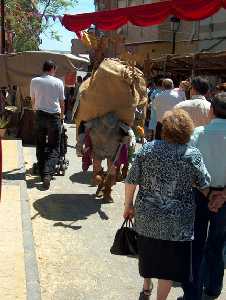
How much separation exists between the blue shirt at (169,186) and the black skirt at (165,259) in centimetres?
6

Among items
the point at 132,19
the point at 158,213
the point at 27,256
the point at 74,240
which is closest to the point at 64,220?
the point at 74,240

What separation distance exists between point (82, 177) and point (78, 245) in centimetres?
364

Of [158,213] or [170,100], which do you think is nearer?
[158,213]

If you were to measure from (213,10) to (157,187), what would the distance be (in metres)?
4.37

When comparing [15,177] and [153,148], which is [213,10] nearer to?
[15,177]

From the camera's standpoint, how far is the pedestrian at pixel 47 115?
27.6ft

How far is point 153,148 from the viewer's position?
3830 millimetres

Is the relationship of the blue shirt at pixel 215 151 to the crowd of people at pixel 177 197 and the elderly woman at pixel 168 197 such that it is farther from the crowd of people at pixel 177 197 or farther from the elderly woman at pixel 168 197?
the elderly woman at pixel 168 197

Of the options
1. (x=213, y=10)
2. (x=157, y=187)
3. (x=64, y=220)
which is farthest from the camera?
(x=213, y=10)

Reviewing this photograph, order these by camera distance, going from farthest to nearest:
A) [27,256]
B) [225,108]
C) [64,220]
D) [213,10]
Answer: [213,10] < [64,220] < [27,256] < [225,108]

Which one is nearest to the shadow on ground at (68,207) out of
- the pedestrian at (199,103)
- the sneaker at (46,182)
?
the sneaker at (46,182)

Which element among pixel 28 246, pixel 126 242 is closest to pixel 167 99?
pixel 28 246

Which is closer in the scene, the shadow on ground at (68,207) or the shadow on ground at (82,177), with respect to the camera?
the shadow on ground at (68,207)

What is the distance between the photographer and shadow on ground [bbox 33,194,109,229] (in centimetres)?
687
